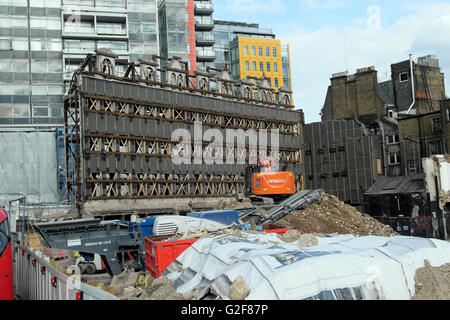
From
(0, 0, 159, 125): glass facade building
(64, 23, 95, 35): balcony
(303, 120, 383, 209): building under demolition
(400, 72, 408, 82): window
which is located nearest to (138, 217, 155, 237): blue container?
(303, 120, 383, 209): building under demolition

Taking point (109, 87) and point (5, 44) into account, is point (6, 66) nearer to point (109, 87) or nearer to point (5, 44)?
point (5, 44)

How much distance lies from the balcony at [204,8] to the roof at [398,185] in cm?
5119

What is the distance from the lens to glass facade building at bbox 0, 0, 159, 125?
5784cm

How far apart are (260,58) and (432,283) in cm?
8532

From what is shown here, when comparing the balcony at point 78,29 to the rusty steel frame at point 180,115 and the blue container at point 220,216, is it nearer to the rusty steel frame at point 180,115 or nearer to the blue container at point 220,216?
the rusty steel frame at point 180,115

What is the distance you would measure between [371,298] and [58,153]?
45236 millimetres

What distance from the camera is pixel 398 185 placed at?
45.1 metres

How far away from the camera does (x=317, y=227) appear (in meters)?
33.8

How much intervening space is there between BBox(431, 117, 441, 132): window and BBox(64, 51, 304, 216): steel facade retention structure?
17.7m

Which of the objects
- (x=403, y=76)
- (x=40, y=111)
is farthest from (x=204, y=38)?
A: (x=403, y=76)

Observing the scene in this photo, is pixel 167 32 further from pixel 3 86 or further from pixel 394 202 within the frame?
pixel 394 202

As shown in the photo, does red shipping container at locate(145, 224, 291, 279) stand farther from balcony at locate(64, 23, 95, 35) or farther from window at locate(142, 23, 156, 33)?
window at locate(142, 23, 156, 33)

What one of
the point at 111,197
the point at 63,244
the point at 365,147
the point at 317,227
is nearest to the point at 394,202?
the point at 365,147

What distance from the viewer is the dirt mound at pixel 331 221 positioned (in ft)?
110
